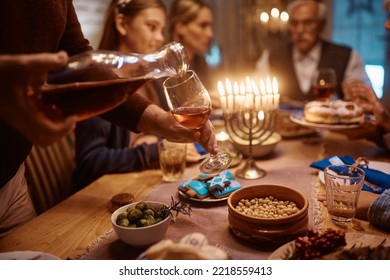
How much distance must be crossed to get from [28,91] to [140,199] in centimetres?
61

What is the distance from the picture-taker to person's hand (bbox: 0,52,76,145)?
26.1 inches

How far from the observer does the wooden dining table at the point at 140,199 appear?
93 centimetres

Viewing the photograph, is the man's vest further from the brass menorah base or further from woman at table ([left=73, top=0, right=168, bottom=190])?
the brass menorah base

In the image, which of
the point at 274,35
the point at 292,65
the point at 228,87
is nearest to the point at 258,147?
the point at 228,87

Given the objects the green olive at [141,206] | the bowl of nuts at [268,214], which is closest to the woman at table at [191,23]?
the bowl of nuts at [268,214]

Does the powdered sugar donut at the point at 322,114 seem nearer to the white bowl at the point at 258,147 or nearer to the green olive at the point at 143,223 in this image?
the white bowl at the point at 258,147

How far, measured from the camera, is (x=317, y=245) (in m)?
0.81

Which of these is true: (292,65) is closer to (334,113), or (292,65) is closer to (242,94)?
(334,113)

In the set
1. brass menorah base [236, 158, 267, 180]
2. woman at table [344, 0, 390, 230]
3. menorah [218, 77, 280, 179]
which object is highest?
menorah [218, 77, 280, 179]

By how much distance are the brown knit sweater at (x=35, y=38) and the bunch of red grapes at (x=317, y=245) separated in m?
0.65

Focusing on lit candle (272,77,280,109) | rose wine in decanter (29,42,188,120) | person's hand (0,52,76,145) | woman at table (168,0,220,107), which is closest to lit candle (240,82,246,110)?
lit candle (272,77,280,109)

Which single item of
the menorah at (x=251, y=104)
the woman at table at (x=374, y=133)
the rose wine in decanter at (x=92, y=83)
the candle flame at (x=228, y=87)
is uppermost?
the rose wine in decanter at (x=92, y=83)

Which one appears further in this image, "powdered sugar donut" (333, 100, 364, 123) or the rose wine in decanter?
"powdered sugar donut" (333, 100, 364, 123)

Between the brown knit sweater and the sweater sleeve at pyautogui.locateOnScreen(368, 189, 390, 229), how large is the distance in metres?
0.73
